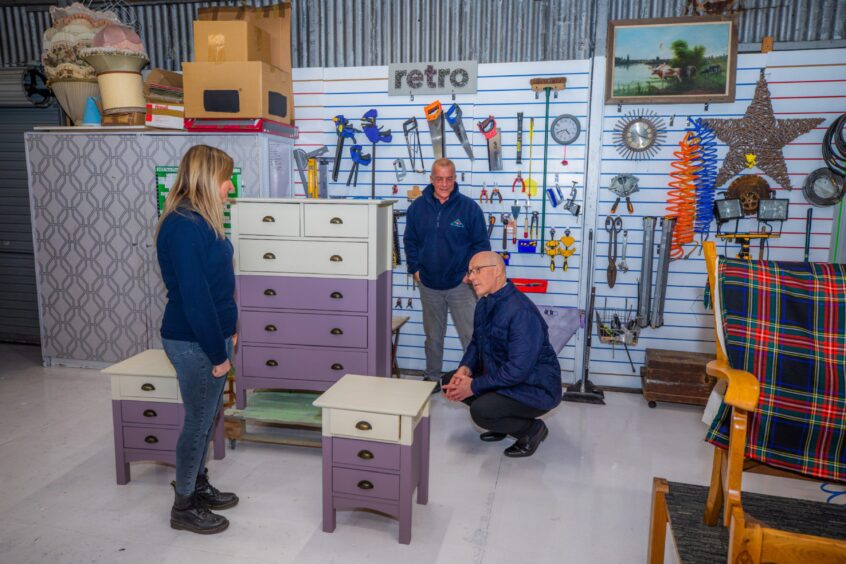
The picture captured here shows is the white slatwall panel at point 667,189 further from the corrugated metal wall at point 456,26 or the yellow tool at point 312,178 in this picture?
the yellow tool at point 312,178

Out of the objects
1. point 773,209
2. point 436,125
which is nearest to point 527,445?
point 773,209

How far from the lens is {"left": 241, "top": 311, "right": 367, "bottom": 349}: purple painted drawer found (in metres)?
3.90

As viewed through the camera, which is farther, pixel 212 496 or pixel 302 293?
pixel 302 293

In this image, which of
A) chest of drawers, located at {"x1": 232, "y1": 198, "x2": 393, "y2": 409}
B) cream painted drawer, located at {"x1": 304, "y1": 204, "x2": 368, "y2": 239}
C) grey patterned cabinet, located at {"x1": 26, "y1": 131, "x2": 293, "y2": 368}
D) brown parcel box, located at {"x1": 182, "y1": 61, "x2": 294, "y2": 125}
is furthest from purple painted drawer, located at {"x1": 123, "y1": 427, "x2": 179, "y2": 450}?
brown parcel box, located at {"x1": 182, "y1": 61, "x2": 294, "y2": 125}

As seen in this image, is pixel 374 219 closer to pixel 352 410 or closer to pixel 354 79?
pixel 352 410

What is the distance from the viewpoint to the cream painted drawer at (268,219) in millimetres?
3895

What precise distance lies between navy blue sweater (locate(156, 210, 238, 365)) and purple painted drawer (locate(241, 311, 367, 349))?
1.13 metres

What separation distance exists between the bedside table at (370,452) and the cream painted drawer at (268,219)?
4.25 feet

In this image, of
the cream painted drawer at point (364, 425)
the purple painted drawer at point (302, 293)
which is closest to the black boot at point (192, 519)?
the cream painted drawer at point (364, 425)

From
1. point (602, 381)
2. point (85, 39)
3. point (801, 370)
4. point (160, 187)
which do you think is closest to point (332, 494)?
point (801, 370)

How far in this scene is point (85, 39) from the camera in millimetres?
5488

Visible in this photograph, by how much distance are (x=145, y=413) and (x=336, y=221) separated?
1581 millimetres

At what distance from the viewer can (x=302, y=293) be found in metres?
3.93

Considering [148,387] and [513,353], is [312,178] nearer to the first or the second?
[148,387]
